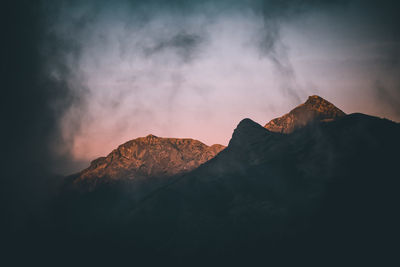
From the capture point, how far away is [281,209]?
189125mm

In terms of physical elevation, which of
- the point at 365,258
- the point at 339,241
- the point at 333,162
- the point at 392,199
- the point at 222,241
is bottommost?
the point at 365,258

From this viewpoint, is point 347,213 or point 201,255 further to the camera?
point 201,255

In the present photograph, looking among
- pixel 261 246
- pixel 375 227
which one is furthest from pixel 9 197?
pixel 375 227

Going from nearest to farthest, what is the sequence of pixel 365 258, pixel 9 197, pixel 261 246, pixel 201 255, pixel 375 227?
pixel 365 258 < pixel 375 227 < pixel 261 246 < pixel 201 255 < pixel 9 197

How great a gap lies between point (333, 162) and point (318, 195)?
107 feet

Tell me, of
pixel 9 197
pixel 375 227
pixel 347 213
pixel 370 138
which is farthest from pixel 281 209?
pixel 9 197

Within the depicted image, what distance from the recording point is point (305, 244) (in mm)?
152000

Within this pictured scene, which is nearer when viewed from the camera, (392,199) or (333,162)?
(392,199)

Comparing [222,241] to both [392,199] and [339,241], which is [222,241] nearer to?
[339,241]

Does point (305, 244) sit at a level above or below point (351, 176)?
below

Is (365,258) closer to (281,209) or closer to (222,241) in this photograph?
(281,209)

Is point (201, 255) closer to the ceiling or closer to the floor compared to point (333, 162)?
closer to the floor

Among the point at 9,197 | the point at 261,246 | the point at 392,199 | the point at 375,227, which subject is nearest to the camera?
the point at 375,227

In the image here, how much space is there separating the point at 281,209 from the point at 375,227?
202ft
